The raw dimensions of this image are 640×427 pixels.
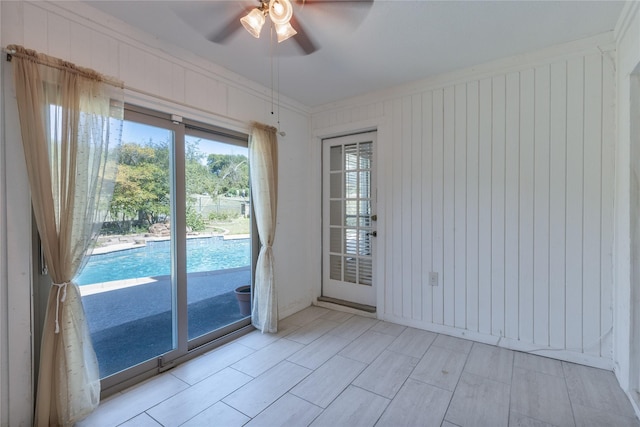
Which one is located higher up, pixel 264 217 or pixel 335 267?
pixel 264 217

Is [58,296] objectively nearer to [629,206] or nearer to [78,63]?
[78,63]

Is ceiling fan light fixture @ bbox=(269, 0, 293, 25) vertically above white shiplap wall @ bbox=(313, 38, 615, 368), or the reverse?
ceiling fan light fixture @ bbox=(269, 0, 293, 25)

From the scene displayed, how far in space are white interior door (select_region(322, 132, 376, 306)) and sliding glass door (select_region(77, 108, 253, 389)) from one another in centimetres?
120

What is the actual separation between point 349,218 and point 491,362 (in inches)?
78.2

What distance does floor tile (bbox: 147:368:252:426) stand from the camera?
1.75m

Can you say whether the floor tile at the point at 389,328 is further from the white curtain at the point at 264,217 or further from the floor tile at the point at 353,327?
the white curtain at the point at 264,217

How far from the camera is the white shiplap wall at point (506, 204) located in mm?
2236

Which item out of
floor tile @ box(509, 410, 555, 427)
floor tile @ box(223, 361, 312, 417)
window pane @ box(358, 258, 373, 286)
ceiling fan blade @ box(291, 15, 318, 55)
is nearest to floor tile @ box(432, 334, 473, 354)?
floor tile @ box(509, 410, 555, 427)

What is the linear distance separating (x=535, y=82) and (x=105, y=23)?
3.26 m

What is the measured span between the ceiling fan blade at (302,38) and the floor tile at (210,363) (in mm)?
2452

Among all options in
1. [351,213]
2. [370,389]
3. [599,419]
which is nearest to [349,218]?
[351,213]

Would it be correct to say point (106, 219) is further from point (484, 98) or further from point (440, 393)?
point (484, 98)

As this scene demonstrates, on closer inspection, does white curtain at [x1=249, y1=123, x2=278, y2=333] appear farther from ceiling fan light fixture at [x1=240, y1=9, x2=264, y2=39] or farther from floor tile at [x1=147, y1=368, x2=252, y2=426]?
ceiling fan light fixture at [x1=240, y1=9, x2=264, y2=39]

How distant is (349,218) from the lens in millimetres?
3604
